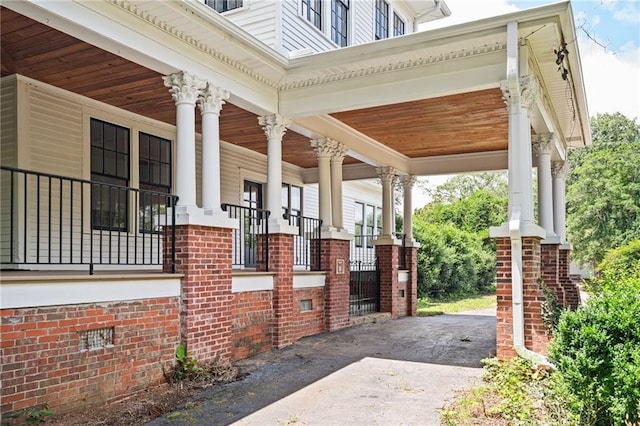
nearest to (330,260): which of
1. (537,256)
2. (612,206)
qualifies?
(537,256)

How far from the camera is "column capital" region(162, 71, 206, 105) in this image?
678 centimetres

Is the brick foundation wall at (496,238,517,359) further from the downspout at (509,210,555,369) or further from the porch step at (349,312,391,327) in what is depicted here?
the porch step at (349,312,391,327)

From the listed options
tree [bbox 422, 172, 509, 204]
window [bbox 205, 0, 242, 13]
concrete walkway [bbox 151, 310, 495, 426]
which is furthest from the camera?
tree [bbox 422, 172, 509, 204]

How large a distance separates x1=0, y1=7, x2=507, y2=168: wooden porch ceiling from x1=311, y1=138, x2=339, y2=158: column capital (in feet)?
1.69

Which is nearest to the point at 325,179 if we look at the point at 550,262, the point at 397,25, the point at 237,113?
the point at 237,113

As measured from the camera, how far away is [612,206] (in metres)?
25.3

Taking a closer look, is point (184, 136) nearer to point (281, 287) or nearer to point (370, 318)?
point (281, 287)

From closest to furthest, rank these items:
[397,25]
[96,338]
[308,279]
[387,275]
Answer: [96,338] < [308,279] < [387,275] < [397,25]

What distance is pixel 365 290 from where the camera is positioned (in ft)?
42.2

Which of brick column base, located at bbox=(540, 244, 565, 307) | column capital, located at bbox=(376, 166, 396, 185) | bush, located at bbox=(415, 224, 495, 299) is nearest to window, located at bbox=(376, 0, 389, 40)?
column capital, located at bbox=(376, 166, 396, 185)

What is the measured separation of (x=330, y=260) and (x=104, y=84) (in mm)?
5064

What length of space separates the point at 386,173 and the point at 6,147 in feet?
26.6

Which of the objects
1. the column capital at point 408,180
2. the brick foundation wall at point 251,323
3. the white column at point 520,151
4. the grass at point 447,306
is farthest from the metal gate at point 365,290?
the white column at point 520,151

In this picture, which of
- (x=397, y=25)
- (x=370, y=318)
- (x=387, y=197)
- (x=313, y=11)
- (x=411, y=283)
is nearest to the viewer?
(x=313, y=11)
